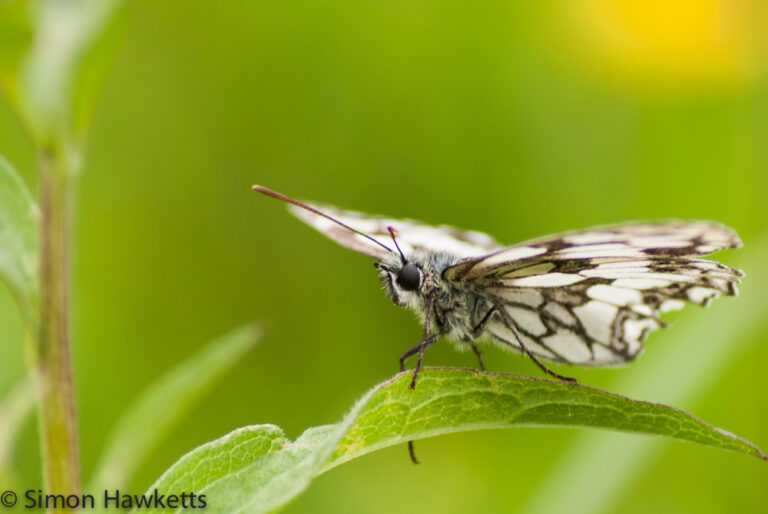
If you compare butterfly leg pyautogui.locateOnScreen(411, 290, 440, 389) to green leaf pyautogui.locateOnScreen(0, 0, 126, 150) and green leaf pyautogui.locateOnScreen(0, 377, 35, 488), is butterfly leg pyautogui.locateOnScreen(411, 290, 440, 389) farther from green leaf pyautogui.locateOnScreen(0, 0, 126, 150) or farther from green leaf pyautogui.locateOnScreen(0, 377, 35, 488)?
green leaf pyautogui.locateOnScreen(0, 0, 126, 150)

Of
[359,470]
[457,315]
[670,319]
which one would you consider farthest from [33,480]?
[670,319]

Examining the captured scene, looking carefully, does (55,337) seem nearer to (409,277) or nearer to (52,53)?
(52,53)

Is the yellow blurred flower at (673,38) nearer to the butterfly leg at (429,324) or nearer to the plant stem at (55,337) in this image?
the butterfly leg at (429,324)

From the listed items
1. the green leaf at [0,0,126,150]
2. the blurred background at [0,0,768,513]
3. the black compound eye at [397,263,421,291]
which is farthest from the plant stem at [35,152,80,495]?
the blurred background at [0,0,768,513]

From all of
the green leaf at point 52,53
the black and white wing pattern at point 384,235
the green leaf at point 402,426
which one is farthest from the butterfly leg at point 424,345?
the green leaf at point 52,53

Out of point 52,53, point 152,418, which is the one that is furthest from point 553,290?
point 52,53

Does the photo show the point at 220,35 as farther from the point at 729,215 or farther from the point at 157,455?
the point at 729,215

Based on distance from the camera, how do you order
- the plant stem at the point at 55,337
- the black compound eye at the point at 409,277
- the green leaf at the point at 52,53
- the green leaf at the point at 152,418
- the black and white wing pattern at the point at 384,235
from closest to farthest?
the green leaf at the point at 52,53 < the plant stem at the point at 55,337 < the green leaf at the point at 152,418 < the black compound eye at the point at 409,277 < the black and white wing pattern at the point at 384,235
